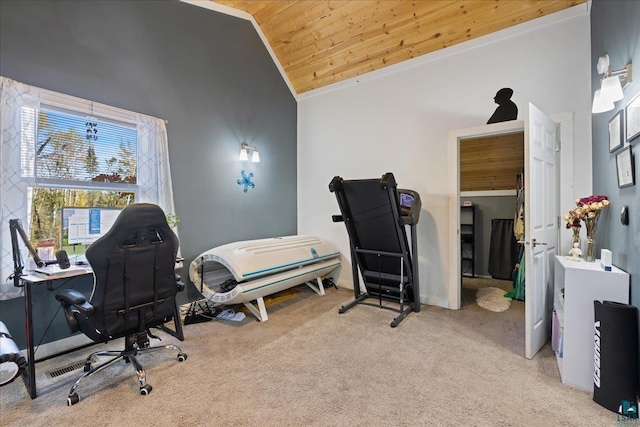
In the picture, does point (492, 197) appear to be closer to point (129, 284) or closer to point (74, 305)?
point (129, 284)

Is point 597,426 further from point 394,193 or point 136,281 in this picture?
point 136,281

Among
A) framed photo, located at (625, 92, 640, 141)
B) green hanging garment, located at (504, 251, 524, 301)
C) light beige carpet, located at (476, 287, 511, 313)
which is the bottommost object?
light beige carpet, located at (476, 287, 511, 313)

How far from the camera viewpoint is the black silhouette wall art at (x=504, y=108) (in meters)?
3.17

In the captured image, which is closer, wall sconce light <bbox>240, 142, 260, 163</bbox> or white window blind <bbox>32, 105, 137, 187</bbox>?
white window blind <bbox>32, 105, 137, 187</bbox>

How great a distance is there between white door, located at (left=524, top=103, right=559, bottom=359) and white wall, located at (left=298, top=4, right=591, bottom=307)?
18.5 inches

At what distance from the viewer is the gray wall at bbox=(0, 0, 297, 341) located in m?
2.55

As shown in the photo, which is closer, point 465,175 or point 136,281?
point 136,281

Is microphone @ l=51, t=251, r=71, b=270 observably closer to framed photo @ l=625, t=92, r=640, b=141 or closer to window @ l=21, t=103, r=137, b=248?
window @ l=21, t=103, r=137, b=248

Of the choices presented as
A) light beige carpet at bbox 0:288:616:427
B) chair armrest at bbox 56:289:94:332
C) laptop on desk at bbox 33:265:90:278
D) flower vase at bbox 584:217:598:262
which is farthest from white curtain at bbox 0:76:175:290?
flower vase at bbox 584:217:598:262

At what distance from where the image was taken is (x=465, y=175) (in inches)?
202

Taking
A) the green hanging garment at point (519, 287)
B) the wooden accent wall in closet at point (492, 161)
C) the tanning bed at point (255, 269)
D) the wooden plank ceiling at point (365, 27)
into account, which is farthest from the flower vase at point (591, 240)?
the tanning bed at point (255, 269)

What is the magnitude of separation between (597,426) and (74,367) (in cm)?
351

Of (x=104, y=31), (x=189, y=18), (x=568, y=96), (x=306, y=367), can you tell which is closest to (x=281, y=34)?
(x=189, y=18)

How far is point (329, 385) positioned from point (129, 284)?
151cm
